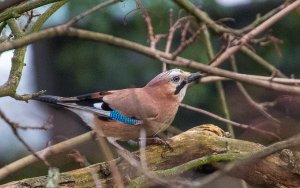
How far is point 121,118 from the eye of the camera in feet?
14.8

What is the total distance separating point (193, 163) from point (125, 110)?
29.7 inches

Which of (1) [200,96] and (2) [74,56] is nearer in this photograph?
(1) [200,96]

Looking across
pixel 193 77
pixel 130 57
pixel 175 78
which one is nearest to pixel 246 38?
pixel 193 77

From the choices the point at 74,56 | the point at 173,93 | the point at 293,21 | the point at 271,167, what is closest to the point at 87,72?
the point at 74,56

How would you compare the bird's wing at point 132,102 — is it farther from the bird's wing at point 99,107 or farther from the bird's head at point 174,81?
the bird's head at point 174,81

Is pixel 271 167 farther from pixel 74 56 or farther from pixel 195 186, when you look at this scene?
pixel 74 56

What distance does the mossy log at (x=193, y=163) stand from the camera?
3926 mm

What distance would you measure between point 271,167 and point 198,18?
0.86 metres

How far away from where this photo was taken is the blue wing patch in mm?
4457

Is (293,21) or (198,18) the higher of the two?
(198,18)

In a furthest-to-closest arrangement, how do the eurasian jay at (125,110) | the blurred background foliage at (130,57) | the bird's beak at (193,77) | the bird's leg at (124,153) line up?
the blurred background foliage at (130,57)
the bird's beak at (193,77)
the eurasian jay at (125,110)
the bird's leg at (124,153)

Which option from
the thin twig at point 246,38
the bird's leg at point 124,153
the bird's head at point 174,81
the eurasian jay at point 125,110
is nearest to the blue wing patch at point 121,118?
the eurasian jay at point 125,110

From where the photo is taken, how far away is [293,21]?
7.77 meters

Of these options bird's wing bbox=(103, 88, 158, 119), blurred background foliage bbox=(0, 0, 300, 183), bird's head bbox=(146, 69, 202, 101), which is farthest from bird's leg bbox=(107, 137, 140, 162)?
blurred background foliage bbox=(0, 0, 300, 183)
